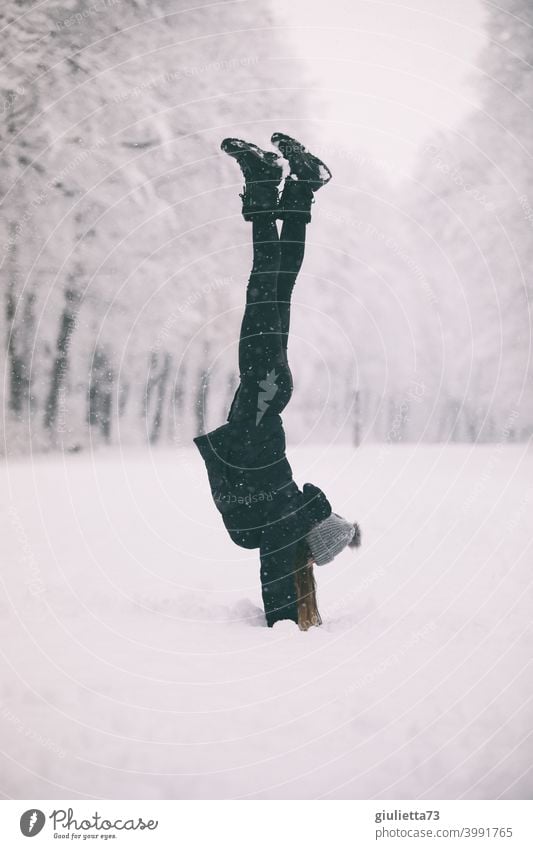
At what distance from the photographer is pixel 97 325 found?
4.34 metres

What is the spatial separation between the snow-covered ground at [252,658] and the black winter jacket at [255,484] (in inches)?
14.5

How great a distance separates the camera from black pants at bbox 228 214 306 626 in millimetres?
2238

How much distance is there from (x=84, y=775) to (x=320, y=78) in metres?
3.58

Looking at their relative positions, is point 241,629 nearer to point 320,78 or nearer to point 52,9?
point 320,78

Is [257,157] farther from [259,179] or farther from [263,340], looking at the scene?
[263,340]

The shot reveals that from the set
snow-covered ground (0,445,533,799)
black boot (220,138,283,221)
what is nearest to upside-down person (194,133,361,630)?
black boot (220,138,283,221)

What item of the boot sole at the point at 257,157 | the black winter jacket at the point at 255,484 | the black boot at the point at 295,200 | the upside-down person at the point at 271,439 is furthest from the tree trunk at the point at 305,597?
the boot sole at the point at 257,157

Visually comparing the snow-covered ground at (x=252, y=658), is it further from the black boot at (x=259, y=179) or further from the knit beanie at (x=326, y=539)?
the black boot at (x=259, y=179)

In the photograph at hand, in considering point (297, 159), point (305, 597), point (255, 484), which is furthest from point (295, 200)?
point (305, 597)

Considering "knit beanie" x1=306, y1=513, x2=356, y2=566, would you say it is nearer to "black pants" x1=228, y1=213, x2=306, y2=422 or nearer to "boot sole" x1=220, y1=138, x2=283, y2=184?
"black pants" x1=228, y1=213, x2=306, y2=422

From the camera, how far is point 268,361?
7.35ft

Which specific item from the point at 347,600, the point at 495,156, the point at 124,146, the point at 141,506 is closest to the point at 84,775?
the point at 347,600

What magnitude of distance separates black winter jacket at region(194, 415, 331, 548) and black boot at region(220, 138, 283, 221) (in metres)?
0.74

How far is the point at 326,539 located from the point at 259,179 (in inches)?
50.3
